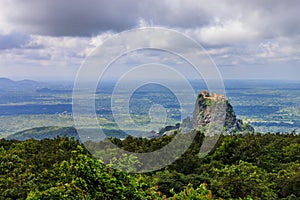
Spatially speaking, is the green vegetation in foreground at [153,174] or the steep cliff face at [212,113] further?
the steep cliff face at [212,113]

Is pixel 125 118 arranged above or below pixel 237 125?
above

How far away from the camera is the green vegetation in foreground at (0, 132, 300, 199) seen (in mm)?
7293

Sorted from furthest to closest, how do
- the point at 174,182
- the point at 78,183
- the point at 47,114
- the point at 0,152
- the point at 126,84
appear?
the point at 47,114
the point at 0,152
the point at 174,182
the point at 126,84
the point at 78,183

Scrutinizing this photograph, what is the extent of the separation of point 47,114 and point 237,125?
6351 centimetres

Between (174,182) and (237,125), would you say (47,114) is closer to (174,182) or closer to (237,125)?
(237,125)

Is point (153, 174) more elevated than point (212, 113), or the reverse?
point (212, 113)

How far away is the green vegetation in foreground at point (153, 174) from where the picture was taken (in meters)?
7.29

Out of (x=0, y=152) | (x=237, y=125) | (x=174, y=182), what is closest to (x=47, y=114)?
(x=237, y=125)

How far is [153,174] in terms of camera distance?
15.6 metres

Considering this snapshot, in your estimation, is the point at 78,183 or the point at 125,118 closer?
the point at 78,183

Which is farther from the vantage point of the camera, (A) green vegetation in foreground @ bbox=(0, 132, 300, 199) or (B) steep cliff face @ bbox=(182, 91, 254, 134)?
(B) steep cliff face @ bbox=(182, 91, 254, 134)

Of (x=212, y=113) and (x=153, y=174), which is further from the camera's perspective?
(x=212, y=113)

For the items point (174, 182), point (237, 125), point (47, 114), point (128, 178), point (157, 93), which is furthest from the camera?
point (47, 114)

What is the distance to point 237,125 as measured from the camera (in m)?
40.4
